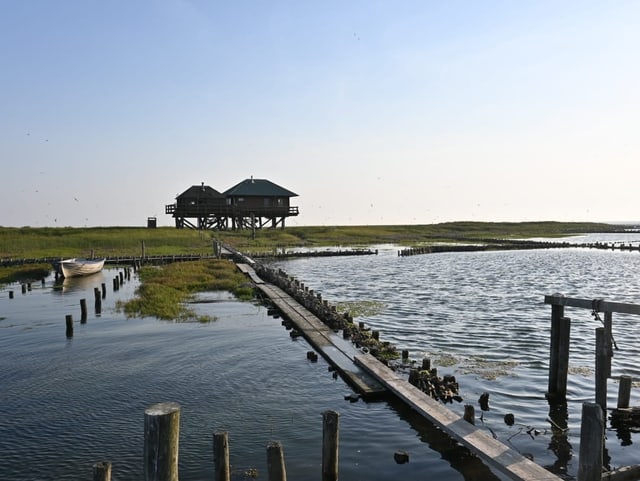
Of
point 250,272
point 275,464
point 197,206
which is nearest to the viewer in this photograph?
point 275,464

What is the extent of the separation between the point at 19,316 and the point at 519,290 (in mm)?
31643

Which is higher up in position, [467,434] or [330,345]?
[467,434]

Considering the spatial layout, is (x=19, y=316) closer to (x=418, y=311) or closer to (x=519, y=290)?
(x=418, y=311)

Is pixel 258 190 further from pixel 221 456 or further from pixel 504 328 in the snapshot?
pixel 221 456

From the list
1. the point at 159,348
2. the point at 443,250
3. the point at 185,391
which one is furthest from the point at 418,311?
the point at 443,250

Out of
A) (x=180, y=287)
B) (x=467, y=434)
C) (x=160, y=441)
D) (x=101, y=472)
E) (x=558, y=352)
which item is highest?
(x=160, y=441)

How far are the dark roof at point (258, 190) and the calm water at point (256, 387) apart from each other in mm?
58550

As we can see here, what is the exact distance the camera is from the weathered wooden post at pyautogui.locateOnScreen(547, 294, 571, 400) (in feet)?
44.3

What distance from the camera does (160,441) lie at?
6.76 meters

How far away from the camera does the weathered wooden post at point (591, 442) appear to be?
732cm

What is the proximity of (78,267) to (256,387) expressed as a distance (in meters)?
34.7

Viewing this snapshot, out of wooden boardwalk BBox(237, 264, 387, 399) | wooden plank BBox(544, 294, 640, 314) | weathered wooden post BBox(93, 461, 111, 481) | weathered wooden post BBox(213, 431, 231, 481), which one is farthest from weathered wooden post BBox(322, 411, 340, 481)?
wooden plank BBox(544, 294, 640, 314)

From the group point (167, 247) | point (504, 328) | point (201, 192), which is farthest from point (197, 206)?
point (504, 328)

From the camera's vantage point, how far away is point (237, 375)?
16.4m
